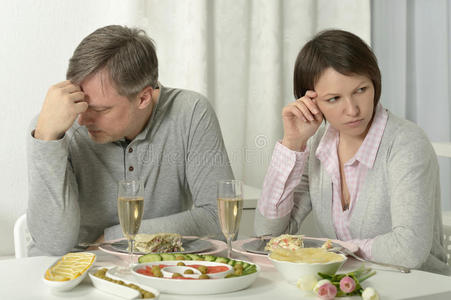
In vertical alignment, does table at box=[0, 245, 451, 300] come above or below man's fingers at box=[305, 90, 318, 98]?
below

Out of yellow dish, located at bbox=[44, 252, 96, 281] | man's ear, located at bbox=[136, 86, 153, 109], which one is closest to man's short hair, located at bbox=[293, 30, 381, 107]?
man's ear, located at bbox=[136, 86, 153, 109]

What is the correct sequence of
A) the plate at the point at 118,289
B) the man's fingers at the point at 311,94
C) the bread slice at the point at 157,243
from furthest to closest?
1. the man's fingers at the point at 311,94
2. the bread slice at the point at 157,243
3. the plate at the point at 118,289

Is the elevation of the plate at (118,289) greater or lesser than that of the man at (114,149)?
lesser

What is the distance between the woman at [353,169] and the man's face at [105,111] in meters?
0.44

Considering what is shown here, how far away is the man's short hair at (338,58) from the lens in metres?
1.66

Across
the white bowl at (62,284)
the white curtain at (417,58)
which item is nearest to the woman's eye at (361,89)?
the white bowl at (62,284)

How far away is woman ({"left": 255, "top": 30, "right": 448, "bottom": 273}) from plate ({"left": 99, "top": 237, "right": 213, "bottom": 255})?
1.11 feet

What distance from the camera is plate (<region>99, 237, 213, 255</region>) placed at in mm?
1398

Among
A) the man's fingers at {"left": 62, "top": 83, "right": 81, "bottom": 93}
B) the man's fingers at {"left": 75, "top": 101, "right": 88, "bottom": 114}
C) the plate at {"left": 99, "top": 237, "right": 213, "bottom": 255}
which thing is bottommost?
the plate at {"left": 99, "top": 237, "right": 213, "bottom": 255}

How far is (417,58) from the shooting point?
3.64 m

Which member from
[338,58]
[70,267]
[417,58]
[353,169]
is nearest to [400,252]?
[353,169]

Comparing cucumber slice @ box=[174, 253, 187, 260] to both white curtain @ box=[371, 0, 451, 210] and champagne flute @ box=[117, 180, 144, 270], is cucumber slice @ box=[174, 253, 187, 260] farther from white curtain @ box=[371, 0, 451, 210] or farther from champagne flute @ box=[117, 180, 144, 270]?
white curtain @ box=[371, 0, 451, 210]

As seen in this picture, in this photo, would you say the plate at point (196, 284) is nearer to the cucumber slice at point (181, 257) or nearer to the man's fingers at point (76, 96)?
the cucumber slice at point (181, 257)

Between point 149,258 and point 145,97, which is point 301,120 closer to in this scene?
point 145,97
